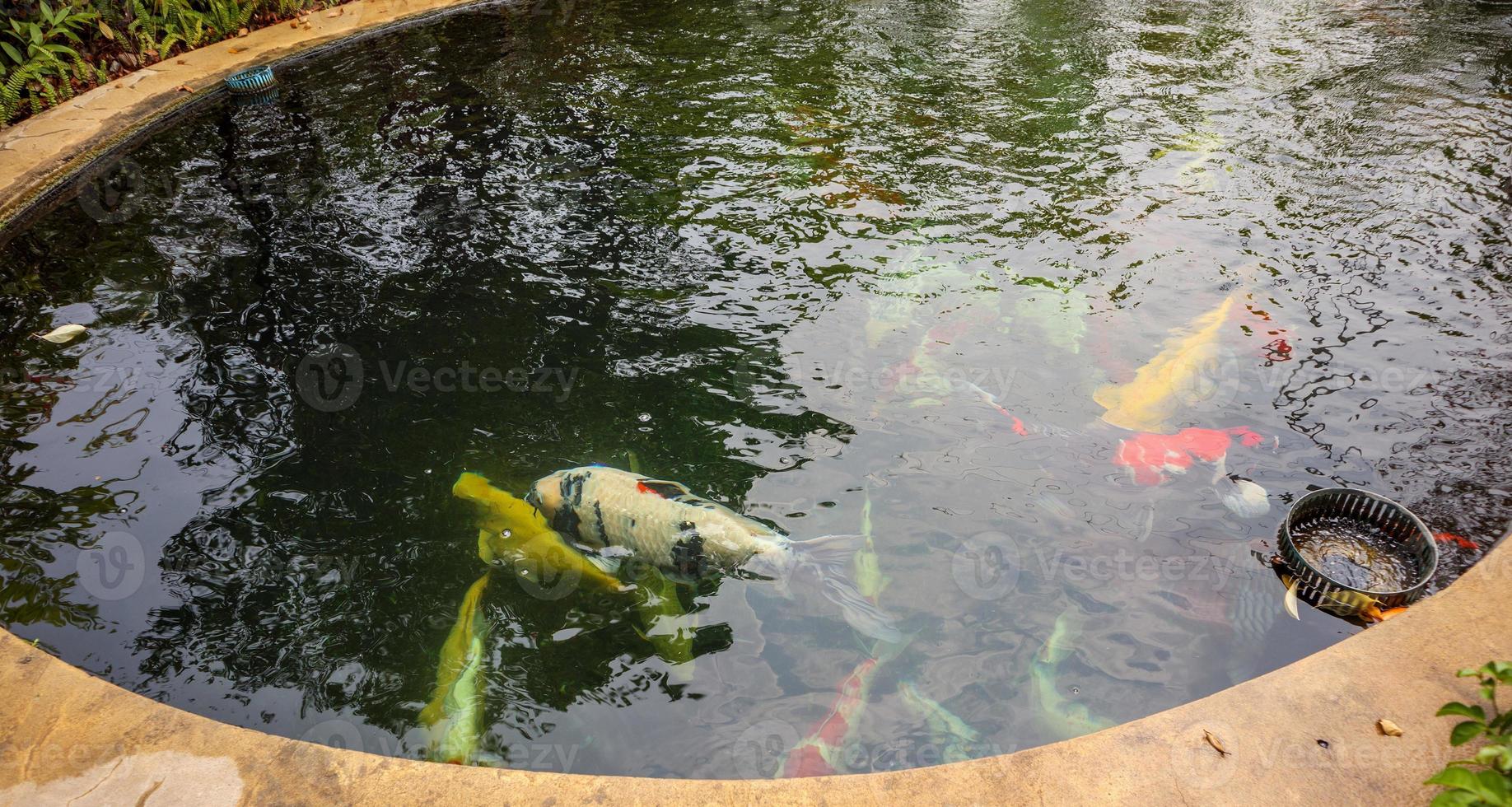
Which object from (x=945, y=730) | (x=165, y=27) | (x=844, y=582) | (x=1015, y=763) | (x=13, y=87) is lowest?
(x=945, y=730)

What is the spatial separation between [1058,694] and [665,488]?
78.3 inches

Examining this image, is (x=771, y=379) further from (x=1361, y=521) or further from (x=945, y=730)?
(x=1361, y=521)

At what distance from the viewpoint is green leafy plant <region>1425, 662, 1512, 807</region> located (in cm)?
226

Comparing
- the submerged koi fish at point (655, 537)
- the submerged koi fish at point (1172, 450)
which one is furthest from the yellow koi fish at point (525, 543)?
the submerged koi fish at point (1172, 450)

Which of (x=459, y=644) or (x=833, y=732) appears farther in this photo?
(x=459, y=644)

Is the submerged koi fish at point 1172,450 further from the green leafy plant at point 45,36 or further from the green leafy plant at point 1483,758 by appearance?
the green leafy plant at point 45,36

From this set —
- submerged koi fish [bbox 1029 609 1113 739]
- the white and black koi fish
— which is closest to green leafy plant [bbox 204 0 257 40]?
the white and black koi fish

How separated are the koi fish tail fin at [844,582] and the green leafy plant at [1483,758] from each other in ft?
6.16

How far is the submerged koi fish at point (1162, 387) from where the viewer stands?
15.1 feet

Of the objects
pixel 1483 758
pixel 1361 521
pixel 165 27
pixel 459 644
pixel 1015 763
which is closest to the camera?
pixel 1483 758

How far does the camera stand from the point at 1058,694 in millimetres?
3432


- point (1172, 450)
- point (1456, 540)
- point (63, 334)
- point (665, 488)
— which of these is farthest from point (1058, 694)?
point (63, 334)

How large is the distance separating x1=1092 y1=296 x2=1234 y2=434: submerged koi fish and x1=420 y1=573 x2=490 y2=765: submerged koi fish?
3.50m

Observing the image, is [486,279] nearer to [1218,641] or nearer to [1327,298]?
[1218,641]
